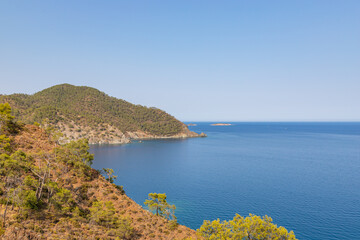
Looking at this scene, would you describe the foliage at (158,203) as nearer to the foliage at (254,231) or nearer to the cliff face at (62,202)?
the cliff face at (62,202)

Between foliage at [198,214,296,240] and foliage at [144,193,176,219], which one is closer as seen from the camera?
foliage at [198,214,296,240]

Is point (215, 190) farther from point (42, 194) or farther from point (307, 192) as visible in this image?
point (42, 194)

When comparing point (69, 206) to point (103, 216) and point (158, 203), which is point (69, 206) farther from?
point (158, 203)

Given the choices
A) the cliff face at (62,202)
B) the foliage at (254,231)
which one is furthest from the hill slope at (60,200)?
the foliage at (254,231)

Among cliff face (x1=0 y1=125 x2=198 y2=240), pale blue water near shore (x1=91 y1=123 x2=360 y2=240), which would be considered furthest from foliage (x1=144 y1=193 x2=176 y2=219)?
pale blue water near shore (x1=91 y1=123 x2=360 y2=240)

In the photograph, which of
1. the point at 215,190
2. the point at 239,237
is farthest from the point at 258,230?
the point at 215,190

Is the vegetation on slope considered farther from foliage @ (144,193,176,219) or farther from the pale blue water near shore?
the pale blue water near shore

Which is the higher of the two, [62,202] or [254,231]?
[62,202]

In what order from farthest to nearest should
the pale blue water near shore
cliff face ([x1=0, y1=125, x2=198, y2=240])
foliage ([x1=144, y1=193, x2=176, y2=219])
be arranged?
1. the pale blue water near shore
2. foliage ([x1=144, y1=193, x2=176, y2=219])
3. cliff face ([x1=0, y1=125, x2=198, y2=240])

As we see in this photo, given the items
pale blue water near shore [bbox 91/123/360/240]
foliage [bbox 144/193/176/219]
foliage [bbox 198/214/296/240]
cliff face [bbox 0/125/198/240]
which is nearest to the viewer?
cliff face [bbox 0/125/198/240]

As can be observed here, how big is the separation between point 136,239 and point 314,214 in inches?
2251

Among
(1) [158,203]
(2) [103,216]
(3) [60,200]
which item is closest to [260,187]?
(1) [158,203]

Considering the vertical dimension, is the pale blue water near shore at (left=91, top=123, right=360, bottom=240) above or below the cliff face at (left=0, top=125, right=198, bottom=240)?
below

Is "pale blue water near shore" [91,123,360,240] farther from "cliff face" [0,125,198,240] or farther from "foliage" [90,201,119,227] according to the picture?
"foliage" [90,201,119,227]
